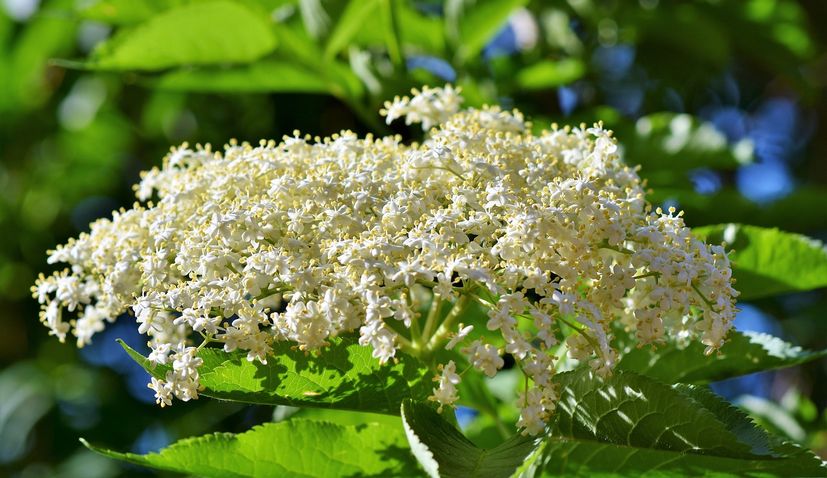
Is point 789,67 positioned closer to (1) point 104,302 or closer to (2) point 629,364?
(2) point 629,364

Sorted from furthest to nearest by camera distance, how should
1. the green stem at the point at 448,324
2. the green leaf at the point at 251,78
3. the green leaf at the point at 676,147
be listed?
the green leaf at the point at 251,78, the green leaf at the point at 676,147, the green stem at the point at 448,324

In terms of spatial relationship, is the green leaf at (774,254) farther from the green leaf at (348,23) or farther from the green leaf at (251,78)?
the green leaf at (251,78)

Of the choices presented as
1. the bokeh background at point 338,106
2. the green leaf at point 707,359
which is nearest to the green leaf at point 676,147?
the bokeh background at point 338,106


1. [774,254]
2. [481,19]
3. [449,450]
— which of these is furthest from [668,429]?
[481,19]

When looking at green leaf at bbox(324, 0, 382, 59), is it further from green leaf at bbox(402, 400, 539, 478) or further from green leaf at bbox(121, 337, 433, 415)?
green leaf at bbox(402, 400, 539, 478)

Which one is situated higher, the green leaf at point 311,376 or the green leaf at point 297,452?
the green leaf at point 311,376

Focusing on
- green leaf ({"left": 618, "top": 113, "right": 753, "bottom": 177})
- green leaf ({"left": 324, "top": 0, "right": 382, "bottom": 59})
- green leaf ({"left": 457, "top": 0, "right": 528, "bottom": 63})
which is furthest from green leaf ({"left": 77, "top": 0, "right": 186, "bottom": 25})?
green leaf ({"left": 618, "top": 113, "right": 753, "bottom": 177})

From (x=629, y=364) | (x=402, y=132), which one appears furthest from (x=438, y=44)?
(x=629, y=364)
